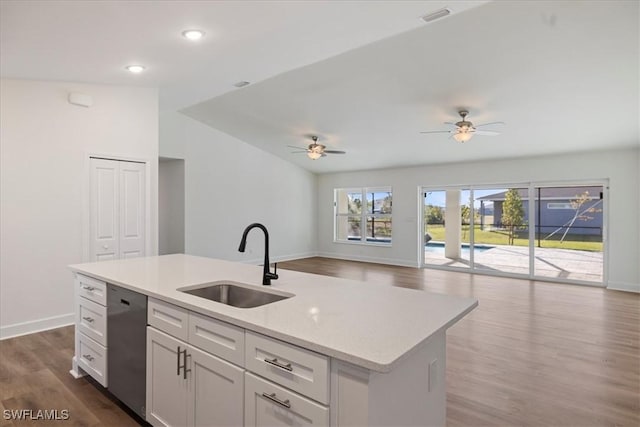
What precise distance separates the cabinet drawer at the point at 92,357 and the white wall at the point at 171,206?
14.4 feet

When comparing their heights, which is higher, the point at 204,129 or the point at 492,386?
the point at 204,129

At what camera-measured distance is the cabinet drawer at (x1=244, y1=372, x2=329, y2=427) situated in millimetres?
1227

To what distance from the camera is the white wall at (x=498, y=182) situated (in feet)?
19.1

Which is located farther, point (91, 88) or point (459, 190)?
point (459, 190)

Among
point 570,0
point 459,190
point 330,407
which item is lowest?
point 330,407

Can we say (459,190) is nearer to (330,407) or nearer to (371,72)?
(371,72)

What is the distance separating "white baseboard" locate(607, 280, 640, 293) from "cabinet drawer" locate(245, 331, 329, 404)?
6.73 m

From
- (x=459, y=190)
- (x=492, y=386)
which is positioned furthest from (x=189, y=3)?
(x=459, y=190)

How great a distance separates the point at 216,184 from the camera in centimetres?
750

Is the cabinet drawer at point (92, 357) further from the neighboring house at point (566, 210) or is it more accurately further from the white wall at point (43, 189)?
the neighboring house at point (566, 210)

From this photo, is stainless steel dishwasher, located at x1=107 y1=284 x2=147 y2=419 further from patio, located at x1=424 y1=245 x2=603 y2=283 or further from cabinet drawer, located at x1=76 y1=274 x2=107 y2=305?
patio, located at x1=424 y1=245 x2=603 y2=283

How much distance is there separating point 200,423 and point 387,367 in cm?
112

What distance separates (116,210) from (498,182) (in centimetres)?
659

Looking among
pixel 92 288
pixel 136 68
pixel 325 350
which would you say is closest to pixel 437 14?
pixel 325 350
